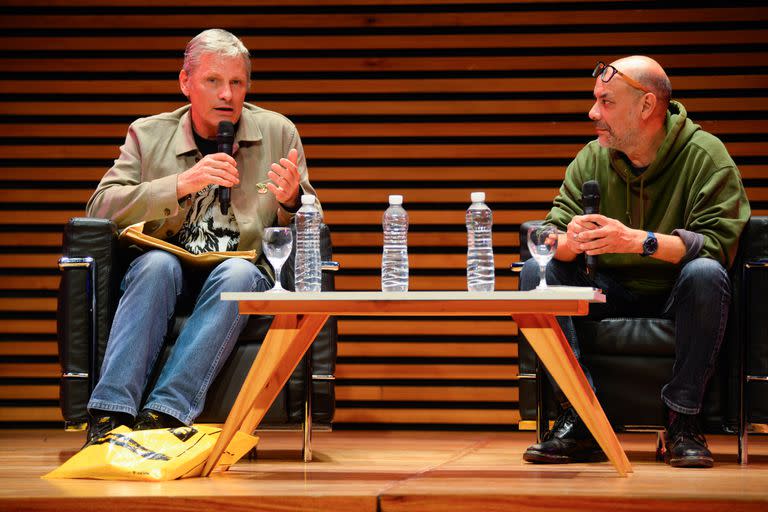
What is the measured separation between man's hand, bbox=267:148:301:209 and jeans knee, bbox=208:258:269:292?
249 mm

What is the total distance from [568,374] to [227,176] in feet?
3.93

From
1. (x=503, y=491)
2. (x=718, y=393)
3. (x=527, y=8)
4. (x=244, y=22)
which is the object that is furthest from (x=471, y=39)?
(x=503, y=491)

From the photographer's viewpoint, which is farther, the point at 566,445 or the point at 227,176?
the point at 227,176

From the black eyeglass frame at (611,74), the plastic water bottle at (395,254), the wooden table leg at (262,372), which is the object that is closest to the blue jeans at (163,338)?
the wooden table leg at (262,372)

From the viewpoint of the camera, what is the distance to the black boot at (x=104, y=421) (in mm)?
2820

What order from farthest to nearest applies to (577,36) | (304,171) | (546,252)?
(577,36), (304,171), (546,252)

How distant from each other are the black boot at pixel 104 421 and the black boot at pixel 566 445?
116 centimetres

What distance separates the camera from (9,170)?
4.75 metres

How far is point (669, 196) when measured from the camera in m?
3.23

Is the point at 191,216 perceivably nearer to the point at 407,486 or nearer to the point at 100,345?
the point at 100,345

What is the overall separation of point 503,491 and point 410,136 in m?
2.69

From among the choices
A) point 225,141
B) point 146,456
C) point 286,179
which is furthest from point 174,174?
point 146,456

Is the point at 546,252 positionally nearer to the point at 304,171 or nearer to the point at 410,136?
the point at 304,171

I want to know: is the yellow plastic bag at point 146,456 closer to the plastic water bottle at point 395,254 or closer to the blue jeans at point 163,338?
the blue jeans at point 163,338
